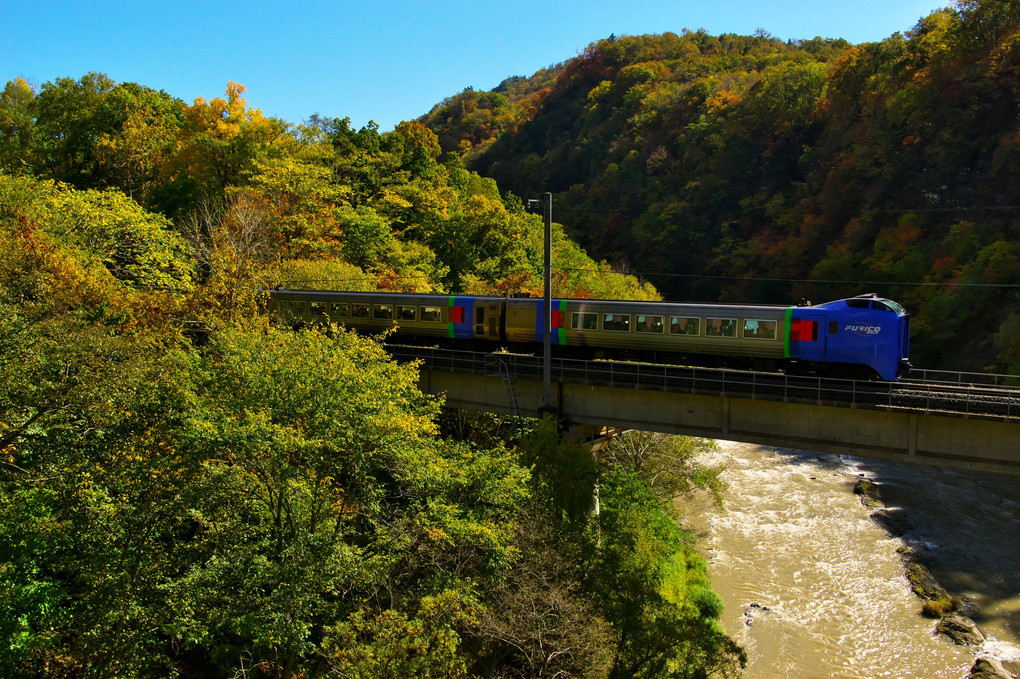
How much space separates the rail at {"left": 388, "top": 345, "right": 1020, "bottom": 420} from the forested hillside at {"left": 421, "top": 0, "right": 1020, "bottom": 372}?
2038 centimetres

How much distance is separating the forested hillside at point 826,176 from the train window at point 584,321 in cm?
2338

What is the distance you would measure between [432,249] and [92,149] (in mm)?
25184

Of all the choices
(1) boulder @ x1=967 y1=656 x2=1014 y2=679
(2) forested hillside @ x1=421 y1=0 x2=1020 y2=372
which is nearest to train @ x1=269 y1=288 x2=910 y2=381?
(1) boulder @ x1=967 y1=656 x2=1014 y2=679

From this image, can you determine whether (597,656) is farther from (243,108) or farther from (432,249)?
(243,108)

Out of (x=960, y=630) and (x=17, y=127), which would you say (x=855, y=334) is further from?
(x=17, y=127)

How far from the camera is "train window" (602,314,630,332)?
73.1 feet

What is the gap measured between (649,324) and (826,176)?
1674 inches

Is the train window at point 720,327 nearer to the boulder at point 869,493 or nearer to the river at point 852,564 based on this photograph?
the river at point 852,564

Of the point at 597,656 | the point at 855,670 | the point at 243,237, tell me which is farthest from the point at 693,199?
the point at 597,656

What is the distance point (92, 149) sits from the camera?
151 feet

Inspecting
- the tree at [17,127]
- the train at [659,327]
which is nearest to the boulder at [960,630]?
the train at [659,327]

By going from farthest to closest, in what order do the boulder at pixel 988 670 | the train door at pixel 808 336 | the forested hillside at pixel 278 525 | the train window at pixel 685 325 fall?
1. the train window at pixel 685 325
2. the train door at pixel 808 336
3. the boulder at pixel 988 670
4. the forested hillside at pixel 278 525

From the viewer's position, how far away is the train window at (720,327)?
20.7 meters

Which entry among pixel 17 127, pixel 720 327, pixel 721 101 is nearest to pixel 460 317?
pixel 720 327
